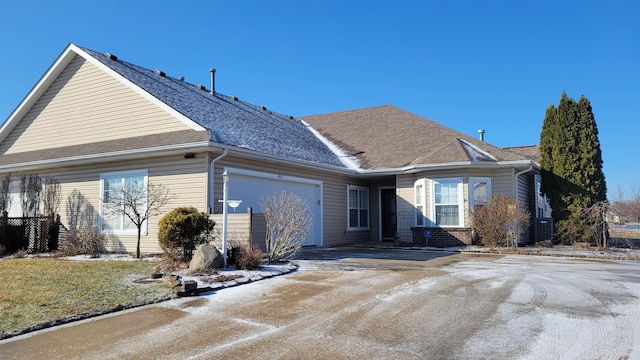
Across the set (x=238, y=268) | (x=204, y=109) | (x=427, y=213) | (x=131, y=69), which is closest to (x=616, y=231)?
(x=427, y=213)

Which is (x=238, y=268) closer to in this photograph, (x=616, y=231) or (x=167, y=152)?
(x=167, y=152)

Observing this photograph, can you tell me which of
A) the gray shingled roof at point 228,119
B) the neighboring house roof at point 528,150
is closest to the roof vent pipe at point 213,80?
the gray shingled roof at point 228,119

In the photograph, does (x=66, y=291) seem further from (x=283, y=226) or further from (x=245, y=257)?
(x=283, y=226)

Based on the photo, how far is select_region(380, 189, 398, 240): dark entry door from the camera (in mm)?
18906

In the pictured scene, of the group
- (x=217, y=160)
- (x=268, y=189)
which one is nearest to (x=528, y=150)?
(x=268, y=189)

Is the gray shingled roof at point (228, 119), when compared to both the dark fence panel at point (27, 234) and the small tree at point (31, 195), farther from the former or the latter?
the dark fence panel at point (27, 234)

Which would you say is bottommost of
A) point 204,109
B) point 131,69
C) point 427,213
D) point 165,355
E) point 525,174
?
point 165,355

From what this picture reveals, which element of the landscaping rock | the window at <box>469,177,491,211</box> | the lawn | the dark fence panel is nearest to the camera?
the lawn

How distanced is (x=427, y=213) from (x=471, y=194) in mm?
1688

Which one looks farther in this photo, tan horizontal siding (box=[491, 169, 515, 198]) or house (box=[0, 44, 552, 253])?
tan horizontal siding (box=[491, 169, 515, 198])

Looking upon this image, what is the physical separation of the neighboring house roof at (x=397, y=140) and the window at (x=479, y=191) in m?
0.72

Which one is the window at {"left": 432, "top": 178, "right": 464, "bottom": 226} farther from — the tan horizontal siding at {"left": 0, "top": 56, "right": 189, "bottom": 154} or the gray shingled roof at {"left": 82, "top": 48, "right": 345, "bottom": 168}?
the tan horizontal siding at {"left": 0, "top": 56, "right": 189, "bottom": 154}

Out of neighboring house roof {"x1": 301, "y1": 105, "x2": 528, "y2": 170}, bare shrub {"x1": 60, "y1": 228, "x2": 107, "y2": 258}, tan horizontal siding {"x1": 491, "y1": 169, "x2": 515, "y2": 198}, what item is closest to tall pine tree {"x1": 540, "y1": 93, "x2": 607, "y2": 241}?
neighboring house roof {"x1": 301, "y1": 105, "x2": 528, "y2": 170}

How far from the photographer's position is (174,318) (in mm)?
5750
